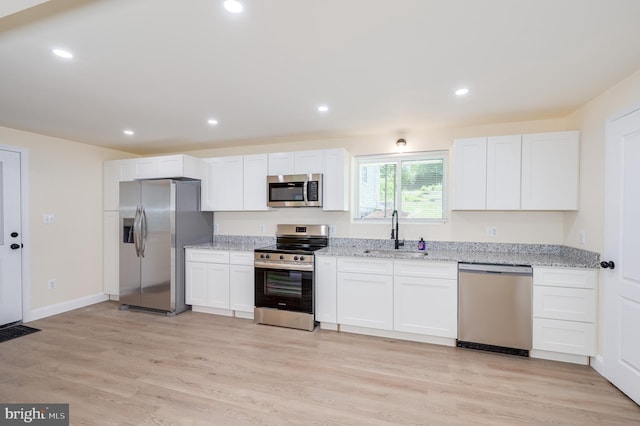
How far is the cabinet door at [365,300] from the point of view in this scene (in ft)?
11.1

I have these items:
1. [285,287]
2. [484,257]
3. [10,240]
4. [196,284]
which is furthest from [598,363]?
[10,240]

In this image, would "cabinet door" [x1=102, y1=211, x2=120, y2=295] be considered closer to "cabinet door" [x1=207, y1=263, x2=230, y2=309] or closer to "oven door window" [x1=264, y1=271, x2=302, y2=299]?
"cabinet door" [x1=207, y1=263, x2=230, y2=309]

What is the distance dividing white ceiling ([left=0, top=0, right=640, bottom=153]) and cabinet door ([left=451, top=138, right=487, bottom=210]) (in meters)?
0.31

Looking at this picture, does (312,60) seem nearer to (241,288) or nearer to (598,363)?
(241,288)

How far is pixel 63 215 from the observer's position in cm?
429

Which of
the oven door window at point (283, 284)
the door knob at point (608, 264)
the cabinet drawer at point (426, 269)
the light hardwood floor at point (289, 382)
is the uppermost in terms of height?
the door knob at point (608, 264)

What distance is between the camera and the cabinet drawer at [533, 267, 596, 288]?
2736mm

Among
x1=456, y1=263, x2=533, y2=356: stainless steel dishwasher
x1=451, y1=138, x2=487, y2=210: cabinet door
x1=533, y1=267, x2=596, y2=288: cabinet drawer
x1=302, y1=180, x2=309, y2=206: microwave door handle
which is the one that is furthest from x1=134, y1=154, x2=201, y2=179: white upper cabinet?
x1=533, y1=267, x2=596, y2=288: cabinet drawer

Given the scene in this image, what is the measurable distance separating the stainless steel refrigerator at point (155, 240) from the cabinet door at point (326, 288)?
1.99 metres

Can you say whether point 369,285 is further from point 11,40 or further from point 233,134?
point 11,40

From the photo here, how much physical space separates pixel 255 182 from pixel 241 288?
1447mm

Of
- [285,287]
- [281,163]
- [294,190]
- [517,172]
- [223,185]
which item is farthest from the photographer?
[223,185]

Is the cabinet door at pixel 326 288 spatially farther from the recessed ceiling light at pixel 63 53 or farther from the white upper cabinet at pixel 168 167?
the recessed ceiling light at pixel 63 53

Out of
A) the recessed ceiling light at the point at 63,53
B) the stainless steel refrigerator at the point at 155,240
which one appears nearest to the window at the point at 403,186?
the stainless steel refrigerator at the point at 155,240
